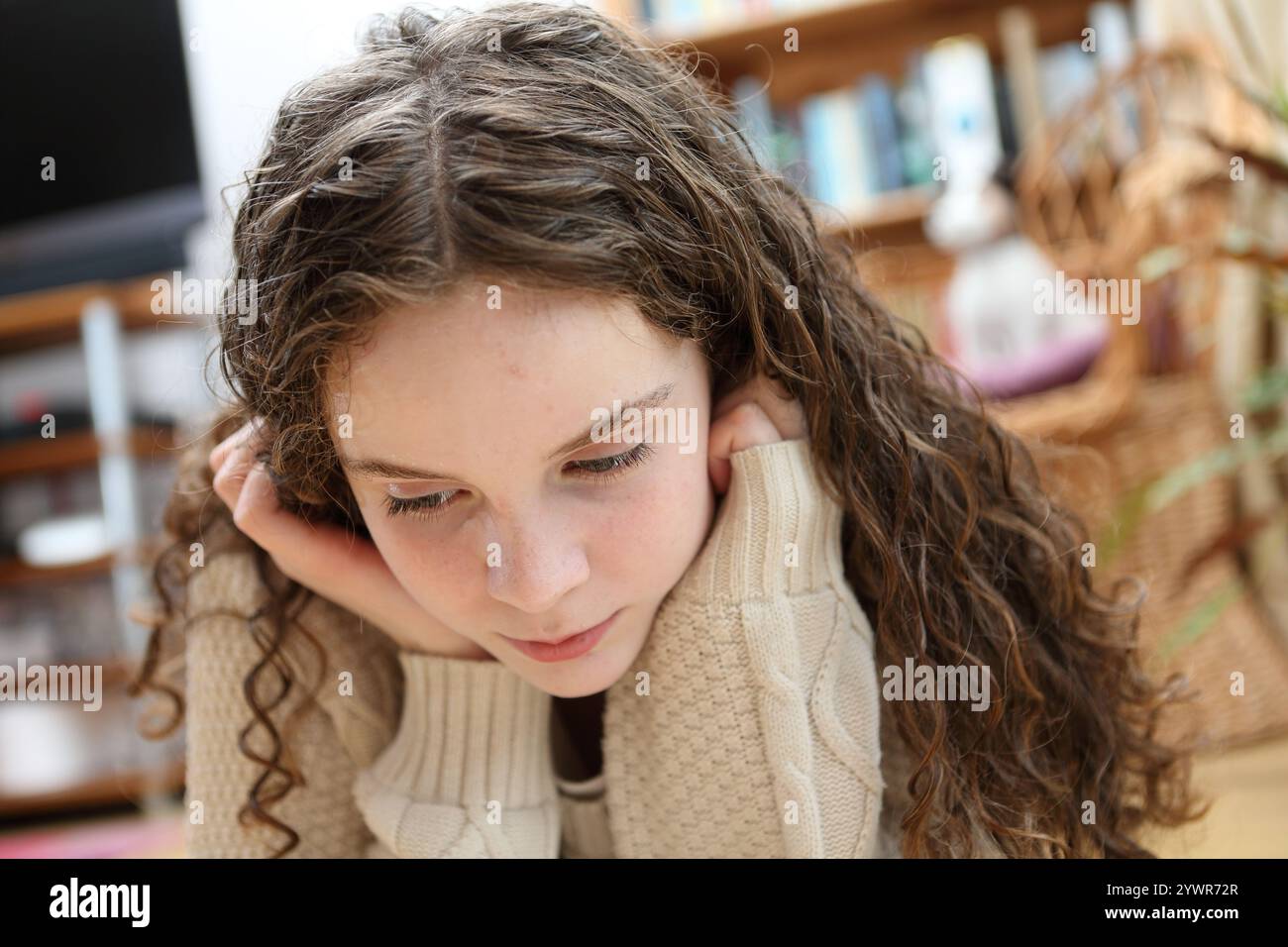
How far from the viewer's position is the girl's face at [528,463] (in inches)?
25.9

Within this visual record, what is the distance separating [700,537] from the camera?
2.64 ft

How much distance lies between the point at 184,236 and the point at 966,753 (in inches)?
97.2

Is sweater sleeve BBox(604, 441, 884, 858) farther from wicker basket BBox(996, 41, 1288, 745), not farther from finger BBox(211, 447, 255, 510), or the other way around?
wicker basket BBox(996, 41, 1288, 745)

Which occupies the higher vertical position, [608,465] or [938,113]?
[938,113]

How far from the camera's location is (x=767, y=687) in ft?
2.56

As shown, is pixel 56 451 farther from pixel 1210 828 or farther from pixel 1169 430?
pixel 1210 828

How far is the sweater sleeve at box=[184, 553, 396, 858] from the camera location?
86 centimetres

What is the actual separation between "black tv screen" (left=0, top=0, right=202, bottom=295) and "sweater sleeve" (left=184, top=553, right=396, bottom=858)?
2046mm

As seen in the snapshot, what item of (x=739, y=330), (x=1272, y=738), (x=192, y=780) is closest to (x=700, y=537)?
(x=739, y=330)

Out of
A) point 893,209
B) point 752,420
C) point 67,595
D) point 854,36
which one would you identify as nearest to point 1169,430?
point 893,209

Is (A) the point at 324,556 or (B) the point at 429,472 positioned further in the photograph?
(A) the point at 324,556

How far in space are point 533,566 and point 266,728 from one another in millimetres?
325

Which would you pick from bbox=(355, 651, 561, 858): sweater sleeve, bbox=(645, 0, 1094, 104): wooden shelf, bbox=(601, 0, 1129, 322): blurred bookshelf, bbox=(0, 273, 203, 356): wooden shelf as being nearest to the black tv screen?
bbox=(0, 273, 203, 356): wooden shelf

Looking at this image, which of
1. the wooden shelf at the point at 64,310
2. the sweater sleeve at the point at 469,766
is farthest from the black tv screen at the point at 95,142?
the sweater sleeve at the point at 469,766
